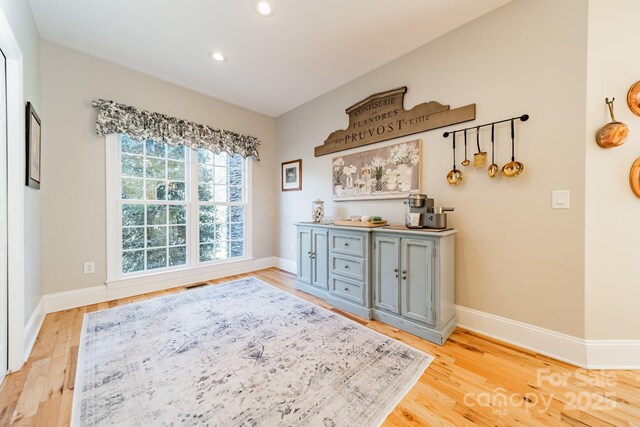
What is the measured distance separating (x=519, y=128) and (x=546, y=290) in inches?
49.3

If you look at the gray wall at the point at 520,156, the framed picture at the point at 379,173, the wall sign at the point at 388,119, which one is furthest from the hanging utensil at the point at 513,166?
the framed picture at the point at 379,173

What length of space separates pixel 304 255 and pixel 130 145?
8.25 ft

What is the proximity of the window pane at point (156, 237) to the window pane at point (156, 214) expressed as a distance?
3.1 inches

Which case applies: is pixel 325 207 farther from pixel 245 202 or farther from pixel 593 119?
pixel 593 119

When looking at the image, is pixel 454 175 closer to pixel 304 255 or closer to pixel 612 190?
pixel 612 190

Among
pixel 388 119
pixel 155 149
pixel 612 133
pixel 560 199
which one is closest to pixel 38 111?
pixel 155 149

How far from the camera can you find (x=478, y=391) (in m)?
1.44

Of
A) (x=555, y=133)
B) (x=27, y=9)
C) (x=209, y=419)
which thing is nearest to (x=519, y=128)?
(x=555, y=133)

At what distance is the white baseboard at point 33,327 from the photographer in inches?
70.2

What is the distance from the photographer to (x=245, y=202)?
4047mm

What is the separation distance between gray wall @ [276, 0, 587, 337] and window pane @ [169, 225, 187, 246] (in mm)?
3161

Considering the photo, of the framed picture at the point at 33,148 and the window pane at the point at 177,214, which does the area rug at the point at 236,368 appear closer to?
the window pane at the point at 177,214

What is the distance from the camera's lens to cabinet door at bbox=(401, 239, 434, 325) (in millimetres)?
1992

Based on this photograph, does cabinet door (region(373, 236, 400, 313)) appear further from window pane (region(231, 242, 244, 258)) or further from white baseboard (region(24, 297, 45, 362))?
white baseboard (region(24, 297, 45, 362))
